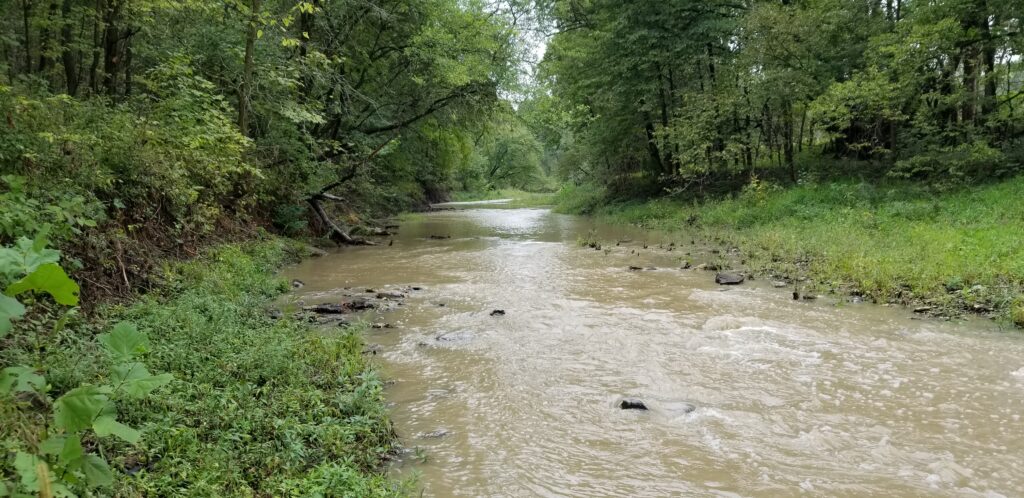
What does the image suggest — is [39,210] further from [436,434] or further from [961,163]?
[961,163]

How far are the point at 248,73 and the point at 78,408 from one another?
11.5 meters

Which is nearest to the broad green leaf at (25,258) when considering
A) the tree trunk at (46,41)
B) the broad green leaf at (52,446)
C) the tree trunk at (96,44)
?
the broad green leaf at (52,446)

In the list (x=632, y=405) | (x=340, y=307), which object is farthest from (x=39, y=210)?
(x=632, y=405)

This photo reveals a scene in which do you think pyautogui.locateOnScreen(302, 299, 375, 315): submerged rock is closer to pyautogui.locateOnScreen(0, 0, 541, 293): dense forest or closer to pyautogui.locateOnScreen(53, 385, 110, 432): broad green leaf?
pyautogui.locateOnScreen(0, 0, 541, 293): dense forest

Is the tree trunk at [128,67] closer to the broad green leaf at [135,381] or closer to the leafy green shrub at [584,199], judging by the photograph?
the broad green leaf at [135,381]

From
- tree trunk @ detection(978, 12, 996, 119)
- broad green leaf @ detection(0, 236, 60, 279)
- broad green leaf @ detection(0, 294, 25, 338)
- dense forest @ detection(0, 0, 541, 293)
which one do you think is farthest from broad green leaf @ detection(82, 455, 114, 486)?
tree trunk @ detection(978, 12, 996, 119)

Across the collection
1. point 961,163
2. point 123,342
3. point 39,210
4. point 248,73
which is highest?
point 248,73

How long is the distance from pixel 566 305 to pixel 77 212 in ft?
22.3

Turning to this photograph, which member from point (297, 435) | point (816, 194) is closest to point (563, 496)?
point (297, 435)

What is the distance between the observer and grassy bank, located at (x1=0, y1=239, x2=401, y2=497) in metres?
3.48

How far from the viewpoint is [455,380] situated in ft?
20.3

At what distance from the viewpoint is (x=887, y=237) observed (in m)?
12.5

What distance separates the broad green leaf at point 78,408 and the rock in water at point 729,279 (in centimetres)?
1025

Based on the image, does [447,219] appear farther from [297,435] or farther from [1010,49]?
[297,435]
